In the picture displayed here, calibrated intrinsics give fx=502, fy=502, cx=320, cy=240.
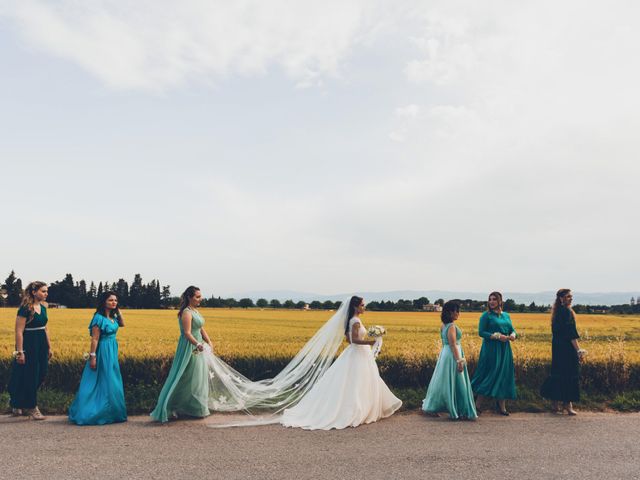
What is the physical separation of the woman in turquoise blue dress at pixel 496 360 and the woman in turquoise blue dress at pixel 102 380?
23.1ft

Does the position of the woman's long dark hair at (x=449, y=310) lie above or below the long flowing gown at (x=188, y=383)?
above

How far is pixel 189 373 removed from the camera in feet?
31.4

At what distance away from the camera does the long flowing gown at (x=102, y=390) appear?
8898 mm

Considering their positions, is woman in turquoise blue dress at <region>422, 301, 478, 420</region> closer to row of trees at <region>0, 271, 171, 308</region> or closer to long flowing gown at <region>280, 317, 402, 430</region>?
long flowing gown at <region>280, 317, 402, 430</region>

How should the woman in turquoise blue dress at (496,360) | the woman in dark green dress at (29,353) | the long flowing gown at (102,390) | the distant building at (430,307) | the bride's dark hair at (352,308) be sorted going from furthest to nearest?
the distant building at (430,307) < the woman in turquoise blue dress at (496,360) < the bride's dark hair at (352,308) < the woman in dark green dress at (29,353) < the long flowing gown at (102,390)

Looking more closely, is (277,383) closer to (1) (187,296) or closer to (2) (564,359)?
(1) (187,296)

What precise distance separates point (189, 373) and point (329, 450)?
3.45 metres

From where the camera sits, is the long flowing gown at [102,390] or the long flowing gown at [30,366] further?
the long flowing gown at [30,366]

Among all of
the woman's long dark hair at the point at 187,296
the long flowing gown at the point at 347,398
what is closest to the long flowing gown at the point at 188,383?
the woman's long dark hair at the point at 187,296

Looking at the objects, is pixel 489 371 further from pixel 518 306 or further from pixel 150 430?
pixel 518 306

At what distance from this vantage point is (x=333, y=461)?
6.86 meters

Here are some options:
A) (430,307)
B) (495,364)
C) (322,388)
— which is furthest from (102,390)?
(430,307)

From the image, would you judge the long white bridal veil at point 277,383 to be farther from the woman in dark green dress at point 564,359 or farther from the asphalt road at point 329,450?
the woman in dark green dress at point 564,359

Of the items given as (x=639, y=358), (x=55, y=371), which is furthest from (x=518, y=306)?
(x=55, y=371)
